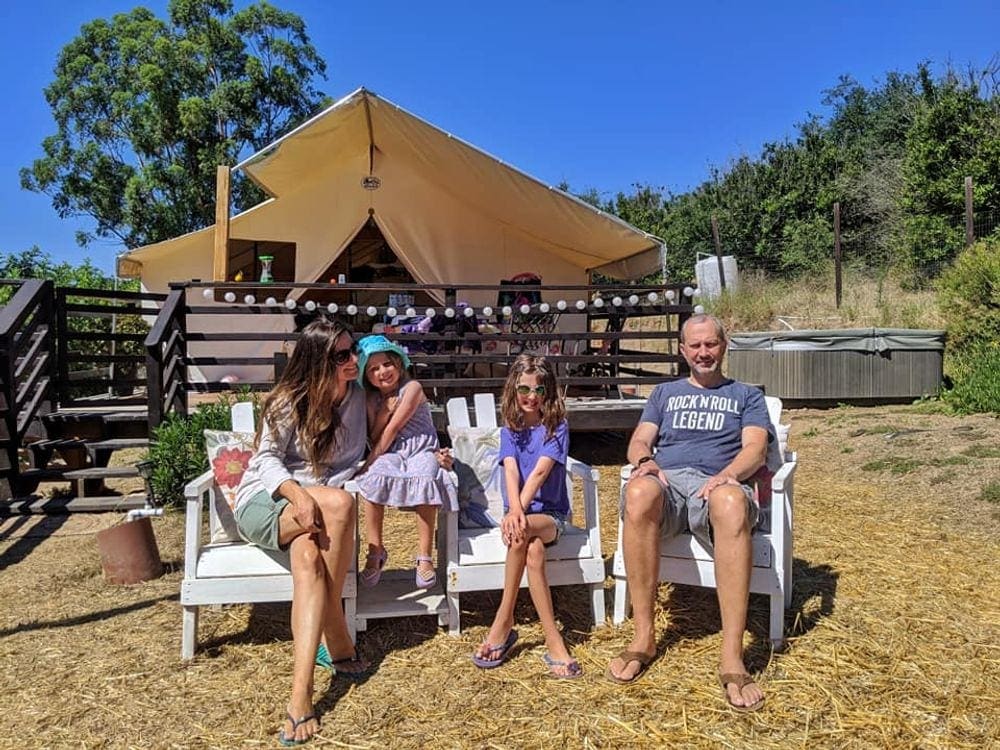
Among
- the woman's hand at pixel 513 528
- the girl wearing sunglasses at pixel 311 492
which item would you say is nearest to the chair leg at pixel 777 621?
the woman's hand at pixel 513 528

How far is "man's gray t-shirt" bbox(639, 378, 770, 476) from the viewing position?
2.88 metres

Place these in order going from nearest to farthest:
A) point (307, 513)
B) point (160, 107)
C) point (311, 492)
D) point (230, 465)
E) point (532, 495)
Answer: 1. point (307, 513)
2. point (311, 492)
3. point (532, 495)
4. point (230, 465)
5. point (160, 107)

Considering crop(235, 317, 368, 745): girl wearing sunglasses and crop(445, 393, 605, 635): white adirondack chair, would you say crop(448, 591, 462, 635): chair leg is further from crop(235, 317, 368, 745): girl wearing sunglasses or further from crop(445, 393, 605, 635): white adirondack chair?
crop(235, 317, 368, 745): girl wearing sunglasses

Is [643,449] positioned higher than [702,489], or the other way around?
[643,449]

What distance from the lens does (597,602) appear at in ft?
9.68

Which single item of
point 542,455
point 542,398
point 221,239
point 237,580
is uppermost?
point 221,239

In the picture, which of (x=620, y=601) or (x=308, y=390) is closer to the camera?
(x=308, y=390)

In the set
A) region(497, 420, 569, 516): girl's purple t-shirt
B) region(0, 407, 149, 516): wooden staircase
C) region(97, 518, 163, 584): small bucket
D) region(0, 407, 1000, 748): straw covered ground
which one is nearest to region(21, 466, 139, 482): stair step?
region(0, 407, 149, 516): wooden staircase

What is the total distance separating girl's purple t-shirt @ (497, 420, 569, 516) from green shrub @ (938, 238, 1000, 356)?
7594 mm

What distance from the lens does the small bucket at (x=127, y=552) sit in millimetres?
3494

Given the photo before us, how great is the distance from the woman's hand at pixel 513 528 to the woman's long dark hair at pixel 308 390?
777 mm

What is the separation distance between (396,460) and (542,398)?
0.64m

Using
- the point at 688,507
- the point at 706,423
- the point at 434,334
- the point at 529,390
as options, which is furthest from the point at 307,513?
the point at 434,334

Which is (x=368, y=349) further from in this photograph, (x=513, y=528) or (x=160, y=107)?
(x=160, y=107)
